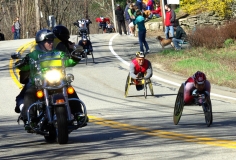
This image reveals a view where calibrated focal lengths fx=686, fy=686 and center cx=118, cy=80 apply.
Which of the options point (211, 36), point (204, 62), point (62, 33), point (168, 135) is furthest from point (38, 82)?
point (211, 36)

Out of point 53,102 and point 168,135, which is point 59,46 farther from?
point 168,135

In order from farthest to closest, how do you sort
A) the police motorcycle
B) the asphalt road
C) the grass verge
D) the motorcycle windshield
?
1. the grass verge
2. the motorcycle windshield
3. the police motorcycle
4. the asphalt road

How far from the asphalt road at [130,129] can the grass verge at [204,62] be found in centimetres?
82

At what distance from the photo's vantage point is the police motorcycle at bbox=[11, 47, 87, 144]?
32.0ft

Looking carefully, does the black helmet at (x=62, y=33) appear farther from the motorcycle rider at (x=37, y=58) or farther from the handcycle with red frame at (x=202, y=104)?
the handcycle with red frame at (x=202, y=104)

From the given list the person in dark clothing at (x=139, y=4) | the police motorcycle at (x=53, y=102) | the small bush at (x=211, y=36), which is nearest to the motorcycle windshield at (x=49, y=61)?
the police motorcycle at (x=53, y=102)

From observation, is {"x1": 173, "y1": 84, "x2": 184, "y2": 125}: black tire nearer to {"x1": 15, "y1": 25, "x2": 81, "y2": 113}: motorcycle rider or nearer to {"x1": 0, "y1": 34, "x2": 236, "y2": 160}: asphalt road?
{"x1": 0, "y1": 34, "x2": 236, "y2": 160}: asphalt road

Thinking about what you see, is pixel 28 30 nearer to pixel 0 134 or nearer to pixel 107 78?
pixel 107 78

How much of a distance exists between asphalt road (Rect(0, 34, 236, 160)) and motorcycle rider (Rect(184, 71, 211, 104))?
517mm

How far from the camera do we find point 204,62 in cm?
2525

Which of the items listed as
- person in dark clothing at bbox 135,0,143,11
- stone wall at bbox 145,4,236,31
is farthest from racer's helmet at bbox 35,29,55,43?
person in dark clothing at bbox 135,0,143,11

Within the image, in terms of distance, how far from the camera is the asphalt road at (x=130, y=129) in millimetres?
9320

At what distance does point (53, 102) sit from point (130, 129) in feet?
8.86

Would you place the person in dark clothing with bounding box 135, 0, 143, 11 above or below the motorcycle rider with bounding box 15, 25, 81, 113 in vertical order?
above
